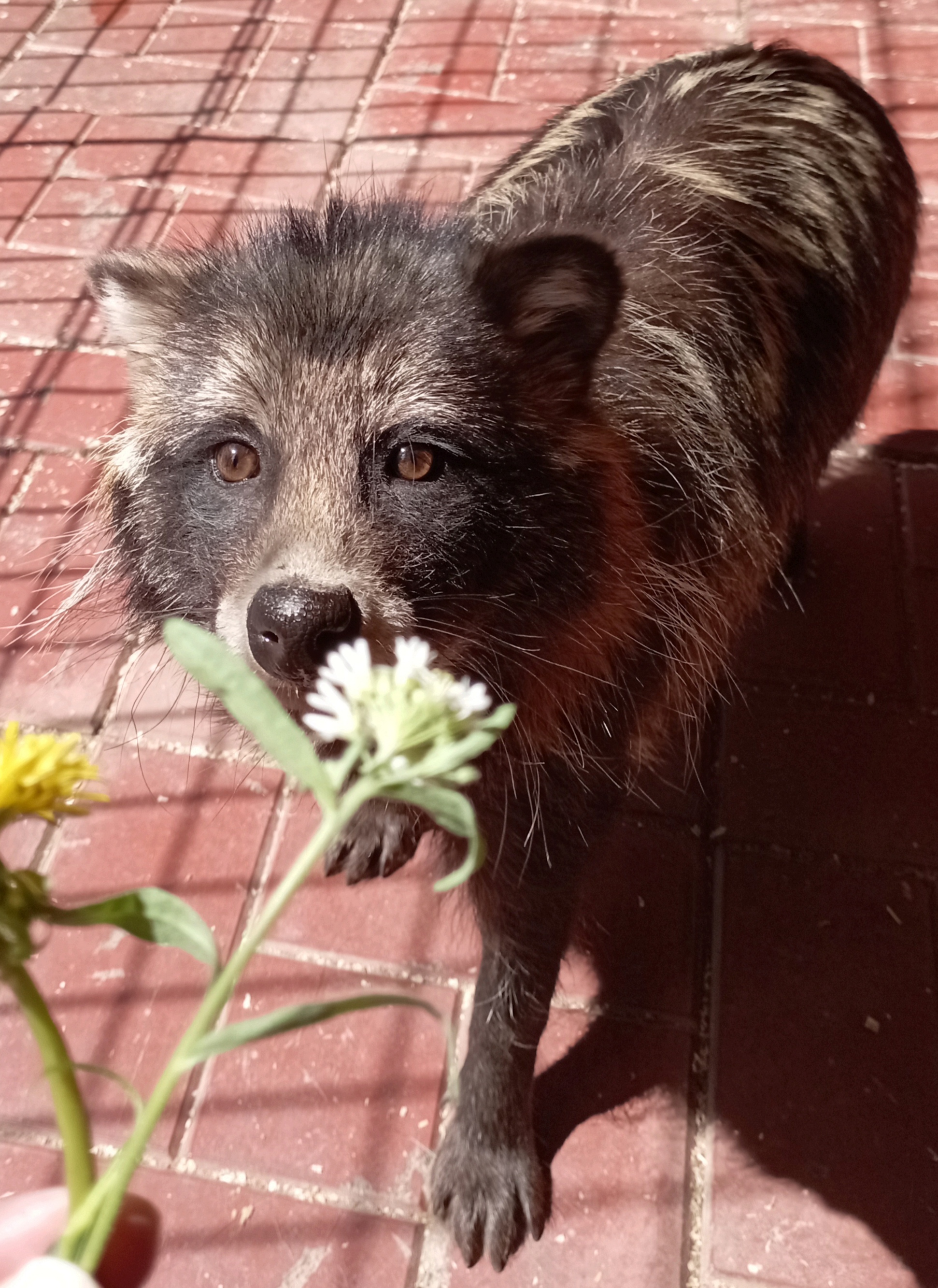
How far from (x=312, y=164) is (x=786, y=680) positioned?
243 centimetres

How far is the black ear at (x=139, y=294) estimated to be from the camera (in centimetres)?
158

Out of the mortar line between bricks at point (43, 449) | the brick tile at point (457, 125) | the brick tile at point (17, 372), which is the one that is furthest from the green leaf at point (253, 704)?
the brick tile at point (457, 125)

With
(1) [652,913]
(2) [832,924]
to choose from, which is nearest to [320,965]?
(1) [652,913]

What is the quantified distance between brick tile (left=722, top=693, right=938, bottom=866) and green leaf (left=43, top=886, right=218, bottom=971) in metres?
1.88

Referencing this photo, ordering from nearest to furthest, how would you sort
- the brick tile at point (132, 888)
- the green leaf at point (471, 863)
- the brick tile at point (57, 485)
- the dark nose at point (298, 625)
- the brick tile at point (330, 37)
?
the green leaf at point (471, 863), the dark nose at point (298, 625), the brick tile at point (132, 888), the brick tile at point (57, 485), the brick tile at point (330, 37)

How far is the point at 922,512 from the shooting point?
2793mm

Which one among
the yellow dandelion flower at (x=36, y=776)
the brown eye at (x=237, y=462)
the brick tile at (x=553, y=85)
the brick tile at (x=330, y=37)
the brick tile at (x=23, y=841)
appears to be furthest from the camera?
the brick tile at (x=330, y=37)

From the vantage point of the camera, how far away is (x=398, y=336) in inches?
54.2

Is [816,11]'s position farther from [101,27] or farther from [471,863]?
[471,863]

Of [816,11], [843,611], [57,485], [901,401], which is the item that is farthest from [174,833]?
[816,11]

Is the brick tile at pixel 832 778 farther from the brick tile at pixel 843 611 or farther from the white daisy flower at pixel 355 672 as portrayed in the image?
the white daisy flower at pixel 355 672

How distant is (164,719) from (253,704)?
1951 mm

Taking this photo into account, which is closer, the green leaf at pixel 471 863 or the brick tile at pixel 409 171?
the green leaf at pixel 471 863

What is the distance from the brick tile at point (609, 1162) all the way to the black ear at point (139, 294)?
1461 millimetres
